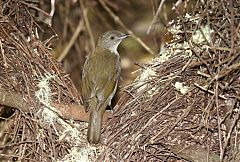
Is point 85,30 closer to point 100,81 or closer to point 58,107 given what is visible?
point 100,81

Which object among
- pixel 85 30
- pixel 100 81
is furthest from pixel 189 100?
pixel 85 30

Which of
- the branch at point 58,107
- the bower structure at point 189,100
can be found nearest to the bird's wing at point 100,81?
the branch at point 58,107

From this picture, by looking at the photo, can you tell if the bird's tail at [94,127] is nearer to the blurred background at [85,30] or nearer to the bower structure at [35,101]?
the bower structure at [35,101]

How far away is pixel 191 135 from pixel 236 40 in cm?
80

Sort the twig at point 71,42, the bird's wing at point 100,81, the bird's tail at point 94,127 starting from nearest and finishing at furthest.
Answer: the bird's tail at point 94,127
the bird's wing at point 100,81
the twig at point 71,42

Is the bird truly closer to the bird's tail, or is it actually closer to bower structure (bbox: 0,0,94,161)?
the bird's tail

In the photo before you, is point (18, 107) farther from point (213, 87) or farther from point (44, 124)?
point (213, 87)

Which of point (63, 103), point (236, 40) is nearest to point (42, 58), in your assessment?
point (63, 103)

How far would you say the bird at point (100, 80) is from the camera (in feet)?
17.0

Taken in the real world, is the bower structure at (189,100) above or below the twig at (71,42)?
below

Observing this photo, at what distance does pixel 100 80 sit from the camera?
5.69m

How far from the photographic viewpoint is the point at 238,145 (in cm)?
467

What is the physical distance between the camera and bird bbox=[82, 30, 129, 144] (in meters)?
5.18

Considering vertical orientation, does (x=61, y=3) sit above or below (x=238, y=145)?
above
